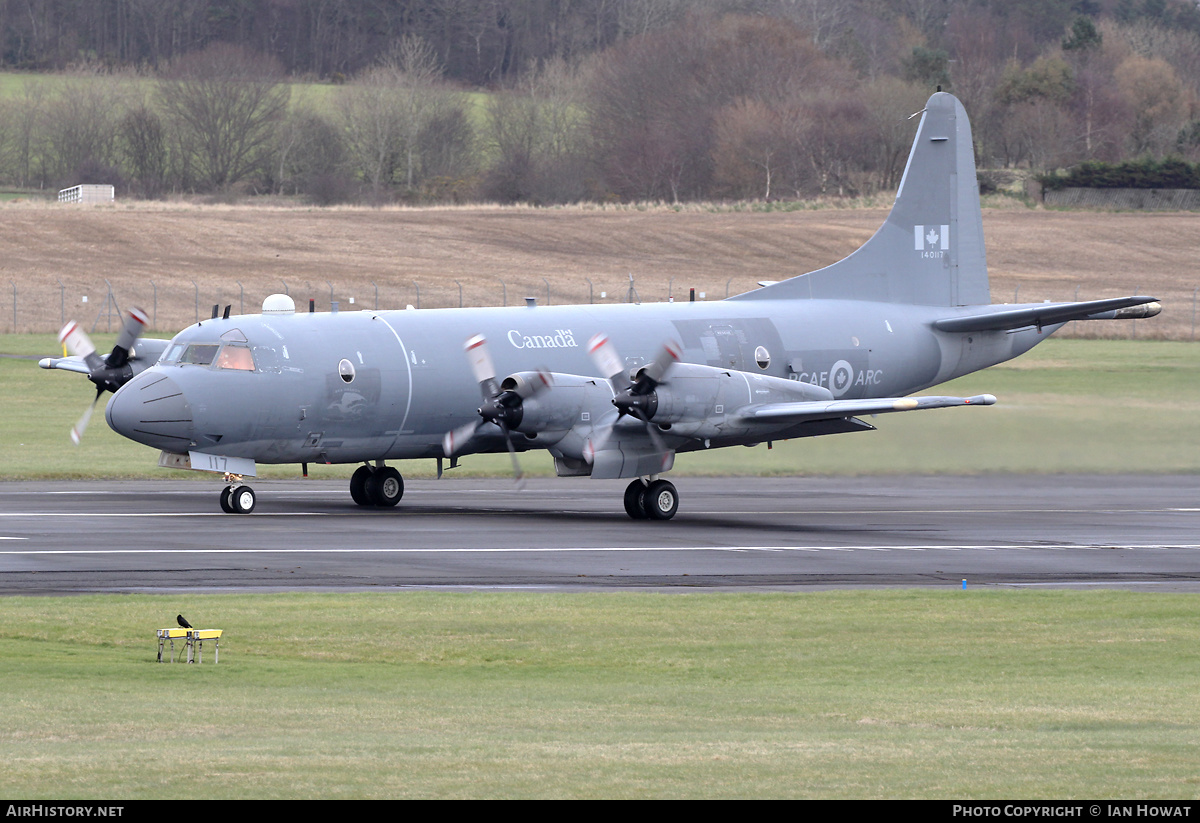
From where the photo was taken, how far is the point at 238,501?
31.1 m

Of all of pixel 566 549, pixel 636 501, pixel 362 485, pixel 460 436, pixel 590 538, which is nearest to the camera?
pixel 566 549

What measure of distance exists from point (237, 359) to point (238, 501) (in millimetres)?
2721

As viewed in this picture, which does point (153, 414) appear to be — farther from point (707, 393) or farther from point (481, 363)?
point (707, 393)

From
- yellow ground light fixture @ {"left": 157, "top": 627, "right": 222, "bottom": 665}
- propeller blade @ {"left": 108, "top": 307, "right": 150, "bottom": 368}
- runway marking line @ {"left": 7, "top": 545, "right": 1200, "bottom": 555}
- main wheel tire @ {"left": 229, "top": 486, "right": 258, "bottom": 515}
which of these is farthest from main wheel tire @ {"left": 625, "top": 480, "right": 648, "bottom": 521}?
yellow ground light fixture @ {"left": 157, "top": 627, "right": 222, "bottom": 665}

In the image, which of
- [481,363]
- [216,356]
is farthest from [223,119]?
[481,363]

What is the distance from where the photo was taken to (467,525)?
3014cm

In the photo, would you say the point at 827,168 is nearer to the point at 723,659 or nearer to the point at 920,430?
the point at 920,430

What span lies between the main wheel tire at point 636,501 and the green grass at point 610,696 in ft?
32.5

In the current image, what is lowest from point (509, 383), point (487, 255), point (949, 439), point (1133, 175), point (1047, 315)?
point (949, 439)

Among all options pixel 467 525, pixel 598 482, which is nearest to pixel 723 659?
pixel 467 525

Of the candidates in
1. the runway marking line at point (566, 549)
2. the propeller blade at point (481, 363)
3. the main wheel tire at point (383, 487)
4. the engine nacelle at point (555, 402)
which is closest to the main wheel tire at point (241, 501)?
the main wheel tire at point (383, 487)

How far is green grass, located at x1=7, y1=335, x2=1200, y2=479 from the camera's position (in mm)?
35031

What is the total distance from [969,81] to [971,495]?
117239 millimetres

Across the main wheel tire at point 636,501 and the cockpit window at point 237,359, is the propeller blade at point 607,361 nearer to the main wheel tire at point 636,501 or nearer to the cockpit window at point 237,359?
the main wheel tire at point 636,501
